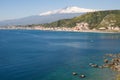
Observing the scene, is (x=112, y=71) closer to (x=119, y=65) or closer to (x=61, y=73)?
(x=119, y=65)

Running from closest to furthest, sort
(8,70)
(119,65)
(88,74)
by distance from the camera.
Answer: (88,74)
(8,70)
(119,65)

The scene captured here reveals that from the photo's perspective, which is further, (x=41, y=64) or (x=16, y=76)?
(x=41, y=64)

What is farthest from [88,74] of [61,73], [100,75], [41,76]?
[41,76]

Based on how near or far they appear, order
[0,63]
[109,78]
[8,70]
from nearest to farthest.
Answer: [109,78], [8,70], [0,63]

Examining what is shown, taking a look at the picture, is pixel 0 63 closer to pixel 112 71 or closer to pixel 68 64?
pixel 68 64

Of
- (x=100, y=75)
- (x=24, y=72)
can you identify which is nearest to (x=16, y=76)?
(x=24, y=72)

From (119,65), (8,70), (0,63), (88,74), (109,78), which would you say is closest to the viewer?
(109,78)

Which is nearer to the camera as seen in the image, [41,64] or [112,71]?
[112,71]

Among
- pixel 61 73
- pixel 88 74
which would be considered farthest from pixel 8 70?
pixel 88 74
